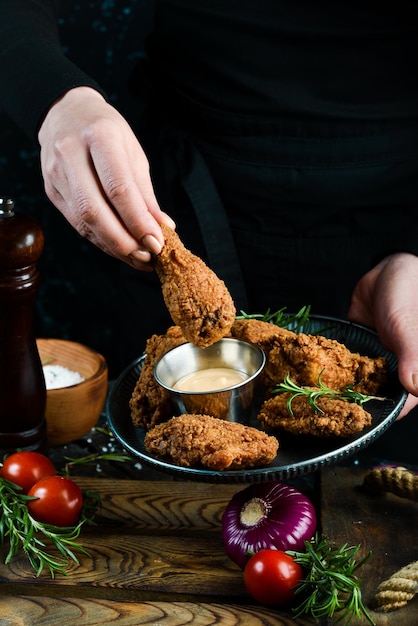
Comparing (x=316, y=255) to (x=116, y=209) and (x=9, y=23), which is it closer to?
(x=116, y=209)

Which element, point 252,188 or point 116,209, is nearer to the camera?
point 116,209

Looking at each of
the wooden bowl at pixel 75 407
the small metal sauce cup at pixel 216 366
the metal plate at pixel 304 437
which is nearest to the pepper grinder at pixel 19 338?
the wooden bowl at pixel 75 407

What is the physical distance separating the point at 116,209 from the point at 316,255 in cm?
79

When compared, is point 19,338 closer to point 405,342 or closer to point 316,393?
point 316,393

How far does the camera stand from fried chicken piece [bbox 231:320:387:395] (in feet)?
5.51

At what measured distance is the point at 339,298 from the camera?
7.80ft

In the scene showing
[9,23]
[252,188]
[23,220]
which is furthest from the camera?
[252,188]

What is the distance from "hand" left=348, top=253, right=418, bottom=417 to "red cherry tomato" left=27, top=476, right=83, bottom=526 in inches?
27.9

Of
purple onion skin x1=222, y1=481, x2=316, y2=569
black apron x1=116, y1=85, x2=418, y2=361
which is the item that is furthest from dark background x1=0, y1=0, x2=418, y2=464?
purple onion skin x1=222, y1=481, x2=316, y2=569

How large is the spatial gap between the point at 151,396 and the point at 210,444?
A: 0.86 feet

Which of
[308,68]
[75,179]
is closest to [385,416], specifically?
[75,179]

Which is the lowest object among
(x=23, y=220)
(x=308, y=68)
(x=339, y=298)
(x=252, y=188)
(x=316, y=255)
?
(x=339, y=298)

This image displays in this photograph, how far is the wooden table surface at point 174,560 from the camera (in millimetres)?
1453

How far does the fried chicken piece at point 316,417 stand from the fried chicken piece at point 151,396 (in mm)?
200
